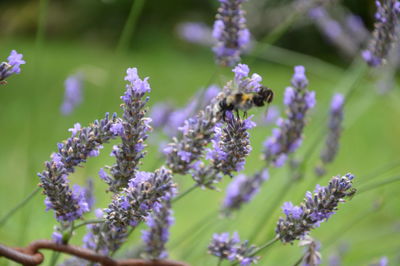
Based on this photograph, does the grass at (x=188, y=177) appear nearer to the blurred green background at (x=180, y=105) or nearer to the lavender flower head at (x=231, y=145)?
the blurred green background at (x=180, y=105)

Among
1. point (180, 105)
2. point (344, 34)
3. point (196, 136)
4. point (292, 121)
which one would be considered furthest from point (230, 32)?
point (180, 105)

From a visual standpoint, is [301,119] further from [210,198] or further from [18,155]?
[18,155]

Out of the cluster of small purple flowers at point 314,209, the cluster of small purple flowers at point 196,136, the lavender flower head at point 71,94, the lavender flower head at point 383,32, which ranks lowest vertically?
the cluster of small purple flowers at point 314,209

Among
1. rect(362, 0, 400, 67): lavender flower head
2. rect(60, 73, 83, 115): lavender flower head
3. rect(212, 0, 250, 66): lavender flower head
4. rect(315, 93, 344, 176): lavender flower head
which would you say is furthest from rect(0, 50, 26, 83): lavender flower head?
rect(60, 73, 83, 115): lavender flower head

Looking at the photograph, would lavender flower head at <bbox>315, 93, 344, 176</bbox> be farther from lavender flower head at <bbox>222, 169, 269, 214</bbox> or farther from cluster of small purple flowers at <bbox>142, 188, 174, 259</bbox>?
cluster of small purple flowers at <bbox>142, 188, 174, 259</bbox>

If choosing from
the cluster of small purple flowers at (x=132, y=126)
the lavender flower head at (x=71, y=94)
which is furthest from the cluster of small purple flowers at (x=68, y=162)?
the lavender flower head at (x=71, y=94)

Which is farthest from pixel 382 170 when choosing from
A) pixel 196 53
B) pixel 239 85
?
pixel 196 53
